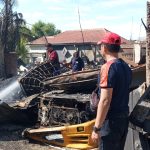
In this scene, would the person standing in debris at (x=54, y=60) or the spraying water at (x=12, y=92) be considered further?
the person standing in debris at (x=54, y=60)

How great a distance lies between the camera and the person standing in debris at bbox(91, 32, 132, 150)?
147 inches

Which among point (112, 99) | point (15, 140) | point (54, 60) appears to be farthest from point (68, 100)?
point (54, 60)

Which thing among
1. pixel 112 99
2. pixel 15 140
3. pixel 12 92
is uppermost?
pixel 112 99

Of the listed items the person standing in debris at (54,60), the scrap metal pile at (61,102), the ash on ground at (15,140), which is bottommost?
Result: the ash on ground at (15,140)

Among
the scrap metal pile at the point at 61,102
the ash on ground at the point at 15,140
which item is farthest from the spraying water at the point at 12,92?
the ash on ground at the point at 15,140

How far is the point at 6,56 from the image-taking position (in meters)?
23.2

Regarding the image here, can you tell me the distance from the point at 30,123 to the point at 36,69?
56.1 inches

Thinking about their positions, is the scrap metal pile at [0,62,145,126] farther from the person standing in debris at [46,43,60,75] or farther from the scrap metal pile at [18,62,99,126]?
the person standing in debris at [46,43,60,75]

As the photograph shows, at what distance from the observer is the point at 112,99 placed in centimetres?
386

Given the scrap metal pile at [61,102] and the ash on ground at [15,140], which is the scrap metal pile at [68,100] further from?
the ash on ground at [15,140]

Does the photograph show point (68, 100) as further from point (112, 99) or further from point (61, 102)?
point (112, 99)

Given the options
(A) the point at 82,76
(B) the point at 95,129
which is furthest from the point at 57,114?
(B) the point at 95,129

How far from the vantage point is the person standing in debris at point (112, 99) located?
3.74 meters

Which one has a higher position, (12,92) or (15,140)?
(12,92)
